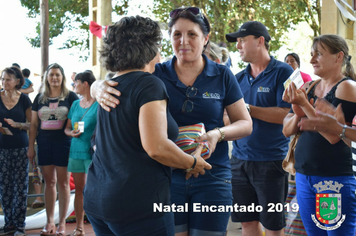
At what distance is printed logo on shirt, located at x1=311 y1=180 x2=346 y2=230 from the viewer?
290 cm

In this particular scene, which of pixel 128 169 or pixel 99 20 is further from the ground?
pixel 99 20

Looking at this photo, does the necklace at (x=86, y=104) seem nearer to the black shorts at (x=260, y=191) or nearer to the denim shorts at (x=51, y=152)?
the denim shorts at (x=51, y=152)

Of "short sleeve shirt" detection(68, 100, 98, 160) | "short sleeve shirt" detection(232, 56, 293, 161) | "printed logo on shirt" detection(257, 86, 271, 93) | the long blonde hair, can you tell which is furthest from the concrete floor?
"printed logo on shirt" detection(257, 86, 271, 93)

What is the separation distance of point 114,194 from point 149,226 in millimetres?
220

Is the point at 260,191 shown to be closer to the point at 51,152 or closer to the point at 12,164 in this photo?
the point at 51,152

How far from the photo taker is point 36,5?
68.2ft

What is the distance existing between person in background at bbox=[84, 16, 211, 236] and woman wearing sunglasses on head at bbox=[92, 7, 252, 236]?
35 cm

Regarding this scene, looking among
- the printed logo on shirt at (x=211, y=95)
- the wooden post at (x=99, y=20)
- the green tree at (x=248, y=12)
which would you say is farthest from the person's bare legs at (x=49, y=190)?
the green tree at (x=248, y=12)

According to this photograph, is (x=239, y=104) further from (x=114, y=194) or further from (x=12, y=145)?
(x=12, y=145)

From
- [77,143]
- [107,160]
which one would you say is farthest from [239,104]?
[77,143]

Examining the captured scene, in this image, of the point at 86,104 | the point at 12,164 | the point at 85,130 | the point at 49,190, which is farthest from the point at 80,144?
the point at 12,164

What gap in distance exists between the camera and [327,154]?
2945mm

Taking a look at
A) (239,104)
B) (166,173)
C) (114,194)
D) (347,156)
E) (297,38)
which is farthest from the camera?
(297,38)

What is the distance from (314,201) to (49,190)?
150 inches
